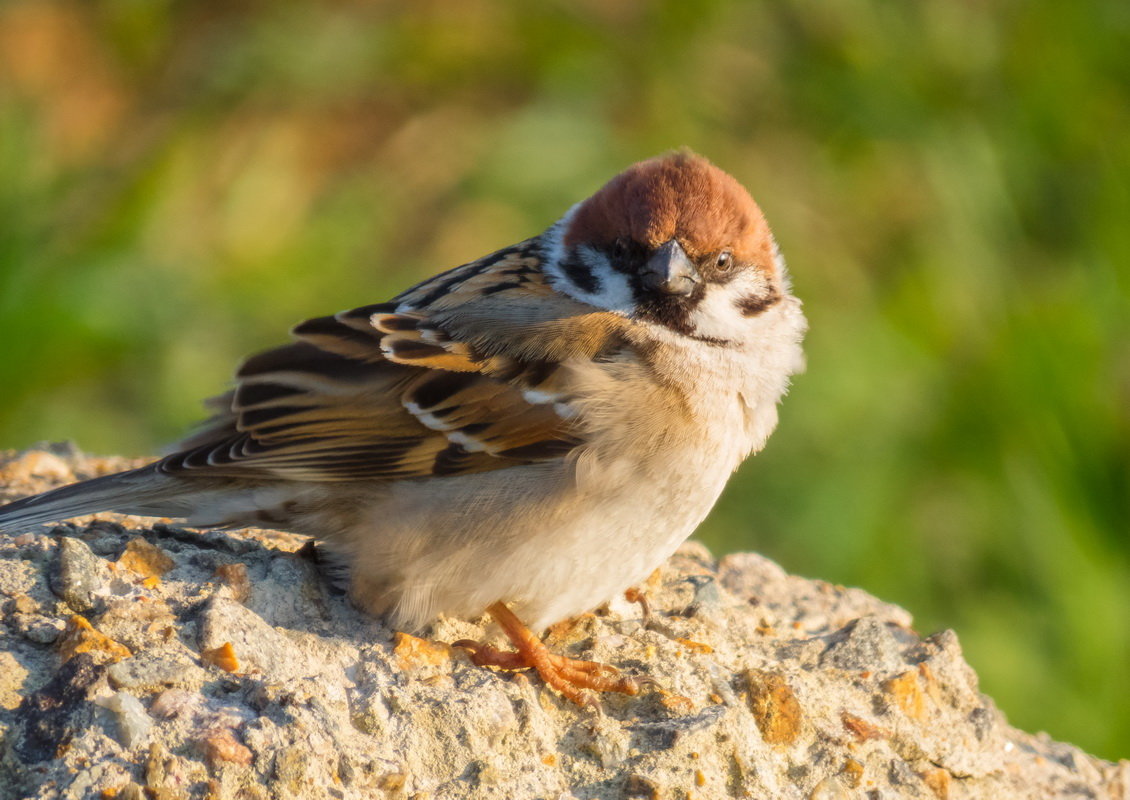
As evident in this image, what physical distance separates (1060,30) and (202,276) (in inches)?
124

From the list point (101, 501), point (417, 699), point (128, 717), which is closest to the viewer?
point (128, 717)

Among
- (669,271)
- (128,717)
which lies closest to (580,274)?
(669,271)

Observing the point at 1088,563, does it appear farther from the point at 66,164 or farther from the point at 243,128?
the point at 66,164

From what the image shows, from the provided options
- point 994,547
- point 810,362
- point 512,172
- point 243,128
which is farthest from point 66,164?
point 994,547

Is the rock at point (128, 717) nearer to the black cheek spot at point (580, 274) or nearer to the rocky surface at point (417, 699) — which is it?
the rocky surface at point (417, 699)

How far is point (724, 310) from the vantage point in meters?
2.82

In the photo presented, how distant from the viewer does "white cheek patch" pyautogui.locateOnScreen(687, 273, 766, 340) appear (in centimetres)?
277

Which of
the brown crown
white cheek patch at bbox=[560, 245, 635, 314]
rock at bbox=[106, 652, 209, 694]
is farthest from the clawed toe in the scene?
the brown crown

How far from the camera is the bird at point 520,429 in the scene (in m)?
2.52

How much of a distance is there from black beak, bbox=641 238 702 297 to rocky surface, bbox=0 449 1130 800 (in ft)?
1.86

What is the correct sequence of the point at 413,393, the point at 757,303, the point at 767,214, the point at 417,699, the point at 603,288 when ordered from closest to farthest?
the point at 417,699 → the point at 413,393 → the point at 603,288 → the point at 757,303 → the point at 767,214

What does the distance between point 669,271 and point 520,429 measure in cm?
41

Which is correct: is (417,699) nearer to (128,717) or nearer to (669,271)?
(128,717)

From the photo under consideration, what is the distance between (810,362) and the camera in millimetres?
4820
